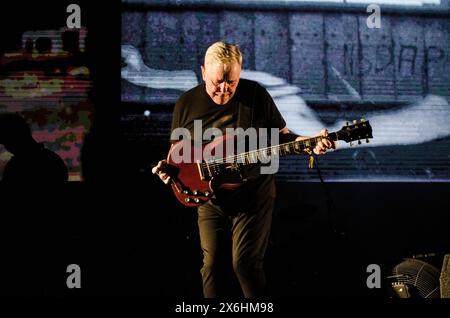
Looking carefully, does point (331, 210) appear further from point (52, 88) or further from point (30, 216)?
point (52, 88)

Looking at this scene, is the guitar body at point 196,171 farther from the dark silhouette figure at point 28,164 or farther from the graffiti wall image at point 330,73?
the dark silhouette figure at point 28,164

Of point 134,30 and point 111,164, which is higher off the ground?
point 134,30

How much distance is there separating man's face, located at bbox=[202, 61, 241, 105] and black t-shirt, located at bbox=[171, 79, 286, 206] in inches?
1.9

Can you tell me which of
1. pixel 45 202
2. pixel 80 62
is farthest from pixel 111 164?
pixel 80 62

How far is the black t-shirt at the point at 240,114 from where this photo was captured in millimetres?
4023

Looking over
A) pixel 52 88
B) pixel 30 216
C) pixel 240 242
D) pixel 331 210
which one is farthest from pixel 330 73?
pixel 30 216

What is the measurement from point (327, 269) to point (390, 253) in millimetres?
717

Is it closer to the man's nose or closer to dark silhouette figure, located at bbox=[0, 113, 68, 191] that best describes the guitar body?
the man's nose

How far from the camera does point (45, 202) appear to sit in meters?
5.64

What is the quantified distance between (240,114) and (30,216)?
275 cm
